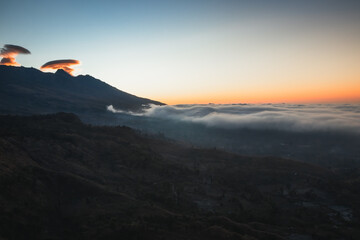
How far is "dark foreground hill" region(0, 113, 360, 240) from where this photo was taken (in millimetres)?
50312

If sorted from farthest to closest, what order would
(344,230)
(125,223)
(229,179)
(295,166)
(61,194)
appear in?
1. (295,166)
2. (229,179)
3. (344,230)
4. (61,194)
5. (125,223)

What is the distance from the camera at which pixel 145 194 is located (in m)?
76.7

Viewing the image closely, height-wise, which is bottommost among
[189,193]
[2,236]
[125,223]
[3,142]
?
[189,193]

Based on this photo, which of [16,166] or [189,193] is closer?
[16,166]

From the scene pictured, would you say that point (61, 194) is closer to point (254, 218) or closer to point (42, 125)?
point (254, 218)

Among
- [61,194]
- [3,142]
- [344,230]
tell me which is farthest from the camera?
[3,142]

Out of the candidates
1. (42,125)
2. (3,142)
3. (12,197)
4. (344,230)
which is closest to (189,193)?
(344,230)

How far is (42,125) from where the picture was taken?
13262cm

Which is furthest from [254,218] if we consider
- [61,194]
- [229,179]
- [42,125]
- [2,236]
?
[42,125]

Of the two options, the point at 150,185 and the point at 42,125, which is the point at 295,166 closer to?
the point at 150,185

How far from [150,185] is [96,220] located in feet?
119

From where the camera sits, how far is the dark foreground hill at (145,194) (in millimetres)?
50312

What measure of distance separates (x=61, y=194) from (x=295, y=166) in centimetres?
12820

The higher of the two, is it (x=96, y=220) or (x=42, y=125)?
(x=42, y=125)
